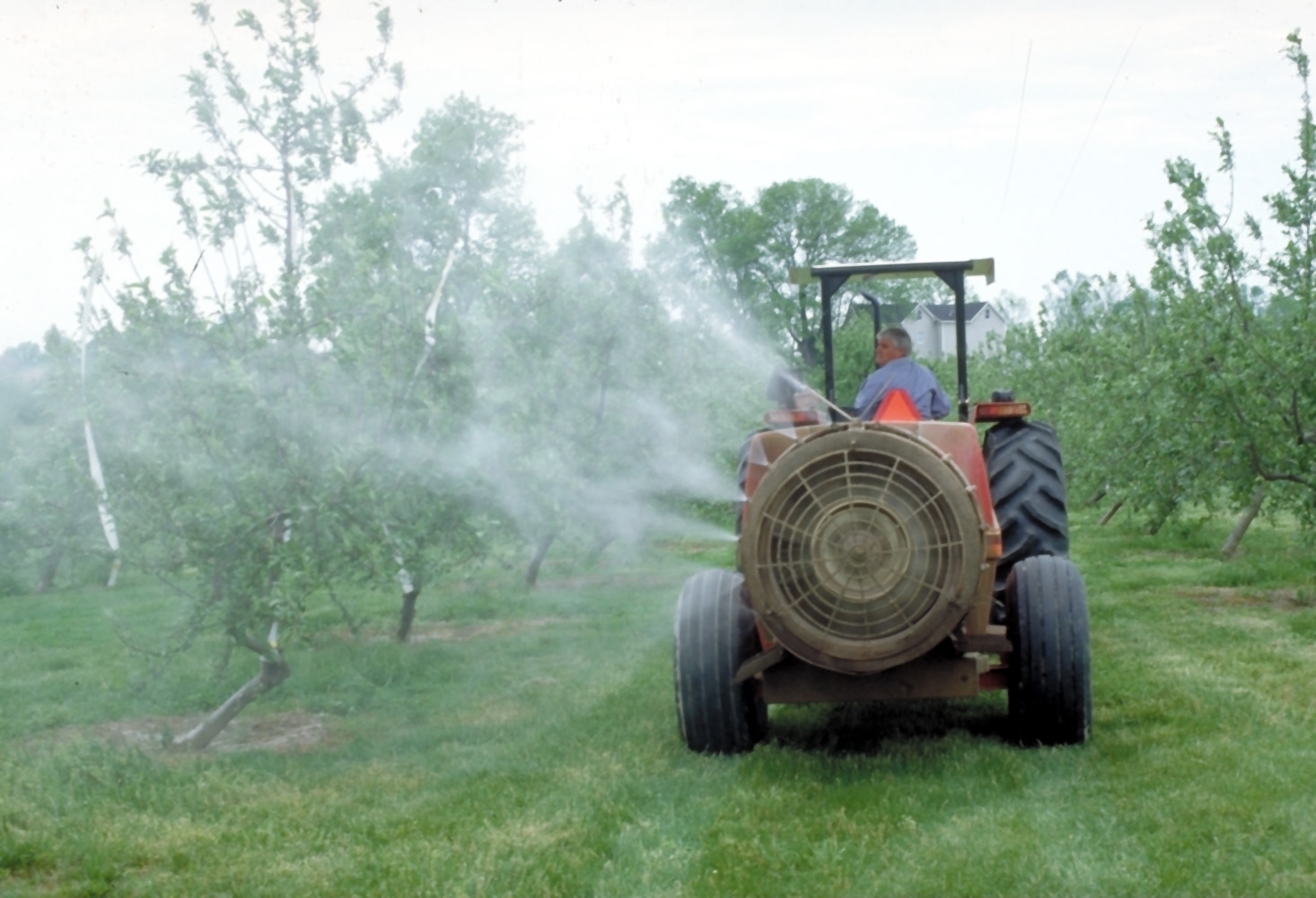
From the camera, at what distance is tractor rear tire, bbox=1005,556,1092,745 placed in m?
6.60

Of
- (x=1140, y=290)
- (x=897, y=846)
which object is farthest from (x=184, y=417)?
(x=1140, y=290)

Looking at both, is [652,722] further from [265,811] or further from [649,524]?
[649,524]

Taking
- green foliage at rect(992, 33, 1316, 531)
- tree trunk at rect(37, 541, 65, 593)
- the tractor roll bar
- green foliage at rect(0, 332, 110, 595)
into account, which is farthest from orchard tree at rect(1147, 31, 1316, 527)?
tree trunk at rect(37, 541, 65, 593)

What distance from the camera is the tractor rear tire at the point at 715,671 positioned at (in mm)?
6785

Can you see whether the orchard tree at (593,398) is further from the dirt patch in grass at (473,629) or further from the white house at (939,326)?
the white house at (939,326)

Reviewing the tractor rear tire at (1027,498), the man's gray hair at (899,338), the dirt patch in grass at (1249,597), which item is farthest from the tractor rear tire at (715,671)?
the dirt patch in grass at (1249,597)

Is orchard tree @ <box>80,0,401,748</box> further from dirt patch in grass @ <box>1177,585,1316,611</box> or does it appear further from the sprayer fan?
dirt patch in grass @ <box>1177,585,1316,611</box>

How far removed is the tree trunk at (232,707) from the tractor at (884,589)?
8.19 feet

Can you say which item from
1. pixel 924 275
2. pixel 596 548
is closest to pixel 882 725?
pixel 924 275

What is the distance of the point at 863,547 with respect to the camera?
19.8 feet

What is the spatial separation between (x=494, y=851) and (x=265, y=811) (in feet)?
4.49

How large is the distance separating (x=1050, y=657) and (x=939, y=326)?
35.9 meters

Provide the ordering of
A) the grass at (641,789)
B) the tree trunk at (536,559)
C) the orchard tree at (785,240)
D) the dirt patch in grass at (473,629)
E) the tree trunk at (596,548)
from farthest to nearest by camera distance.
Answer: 1. the orchard tree at (785,240)
2. the tree trunk at (596,548)
3. the tree trunk at (536,559)
4. the dirt patch in grass at (473,629)
5. the grass at (641,789)

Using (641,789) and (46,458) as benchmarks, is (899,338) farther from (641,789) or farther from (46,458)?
(46,458)
